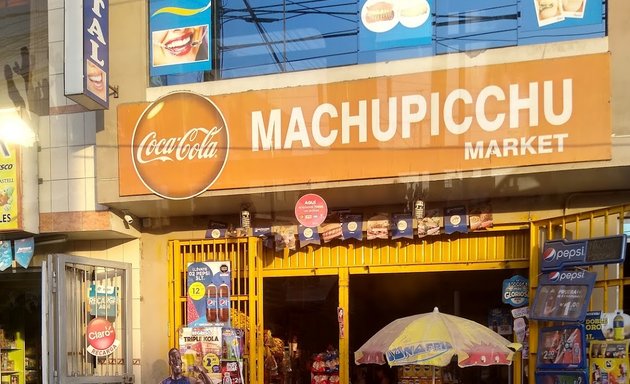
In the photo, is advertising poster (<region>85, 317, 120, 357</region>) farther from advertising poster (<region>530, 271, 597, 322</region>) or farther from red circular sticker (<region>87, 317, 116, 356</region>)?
advertising poster (<region>530, 271, 597, 322</region>)

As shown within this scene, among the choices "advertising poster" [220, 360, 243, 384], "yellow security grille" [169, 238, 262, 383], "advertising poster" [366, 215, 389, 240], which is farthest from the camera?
"yellow security grille" [169, 238, 262, 383]

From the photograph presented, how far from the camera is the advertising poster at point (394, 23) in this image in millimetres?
7254

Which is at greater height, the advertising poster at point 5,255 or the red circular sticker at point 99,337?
the advertising poster at point 5,255

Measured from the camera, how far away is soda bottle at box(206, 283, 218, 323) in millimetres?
8203

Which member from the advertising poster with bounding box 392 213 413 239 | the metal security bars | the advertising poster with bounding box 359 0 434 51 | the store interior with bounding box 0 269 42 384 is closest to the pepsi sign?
the advertising poster with bounding box 392 213 413 239

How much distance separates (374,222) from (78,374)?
402 cm

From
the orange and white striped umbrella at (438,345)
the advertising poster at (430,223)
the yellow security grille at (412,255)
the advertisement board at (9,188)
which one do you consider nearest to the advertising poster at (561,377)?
the orange and white striped umbrella at (438,345)

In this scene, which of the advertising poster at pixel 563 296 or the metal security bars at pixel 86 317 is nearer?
the advertising poster at pixel 563 296

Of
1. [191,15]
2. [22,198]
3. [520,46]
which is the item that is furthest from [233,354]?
[520,46]

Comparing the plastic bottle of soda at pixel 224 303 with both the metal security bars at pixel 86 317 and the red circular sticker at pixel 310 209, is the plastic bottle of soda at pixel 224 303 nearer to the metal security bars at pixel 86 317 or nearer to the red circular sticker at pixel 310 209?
the metal security bars at pixel 86 317

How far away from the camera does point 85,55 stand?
7312mm

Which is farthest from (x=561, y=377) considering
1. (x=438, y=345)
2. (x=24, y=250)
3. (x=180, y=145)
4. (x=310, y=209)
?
(x=24, y=250)

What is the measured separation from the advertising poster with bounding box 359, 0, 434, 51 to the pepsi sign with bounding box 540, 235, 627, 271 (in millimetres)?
2601

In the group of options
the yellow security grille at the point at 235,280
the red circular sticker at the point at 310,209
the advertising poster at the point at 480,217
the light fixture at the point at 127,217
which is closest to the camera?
the red circular sticker at the point at 310,209
